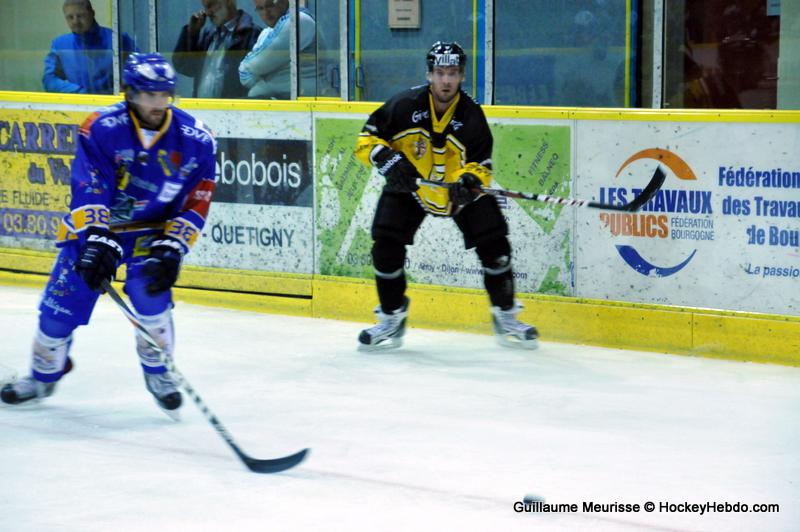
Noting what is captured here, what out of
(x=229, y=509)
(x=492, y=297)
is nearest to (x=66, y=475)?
(x=229, y=509)

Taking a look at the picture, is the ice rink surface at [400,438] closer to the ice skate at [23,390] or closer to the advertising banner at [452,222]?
the ice skate at [23,390]

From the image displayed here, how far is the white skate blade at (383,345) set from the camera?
522 centimetres

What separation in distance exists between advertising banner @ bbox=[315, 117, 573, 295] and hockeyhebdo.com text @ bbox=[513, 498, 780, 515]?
2297mm

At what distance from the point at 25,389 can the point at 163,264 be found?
77 cm

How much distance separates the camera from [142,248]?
13.1 ft

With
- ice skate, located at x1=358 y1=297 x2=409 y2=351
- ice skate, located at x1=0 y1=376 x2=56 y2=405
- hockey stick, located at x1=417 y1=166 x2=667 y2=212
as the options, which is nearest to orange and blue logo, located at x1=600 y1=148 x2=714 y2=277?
hockey stick, located at x1=417 y1=166 x2=667 y2=212

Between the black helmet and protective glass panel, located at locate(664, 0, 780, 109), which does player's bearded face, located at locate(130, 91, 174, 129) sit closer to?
the black helmet

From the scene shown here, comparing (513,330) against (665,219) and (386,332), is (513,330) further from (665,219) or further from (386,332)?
(665,219)

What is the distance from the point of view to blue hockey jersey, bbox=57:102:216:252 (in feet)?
12.5

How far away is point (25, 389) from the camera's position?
421 cm

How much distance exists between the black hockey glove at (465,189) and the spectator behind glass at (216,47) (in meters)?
1.79

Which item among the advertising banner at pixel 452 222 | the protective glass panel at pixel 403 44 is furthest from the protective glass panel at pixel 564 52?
the advertising banner at pixel 452 222

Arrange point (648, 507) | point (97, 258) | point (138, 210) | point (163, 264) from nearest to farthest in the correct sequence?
point (648, 507)
point (97, 258)
point (163, 264)
point (138, 210)

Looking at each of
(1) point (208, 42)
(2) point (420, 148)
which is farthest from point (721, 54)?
(1) point (208, 42)
